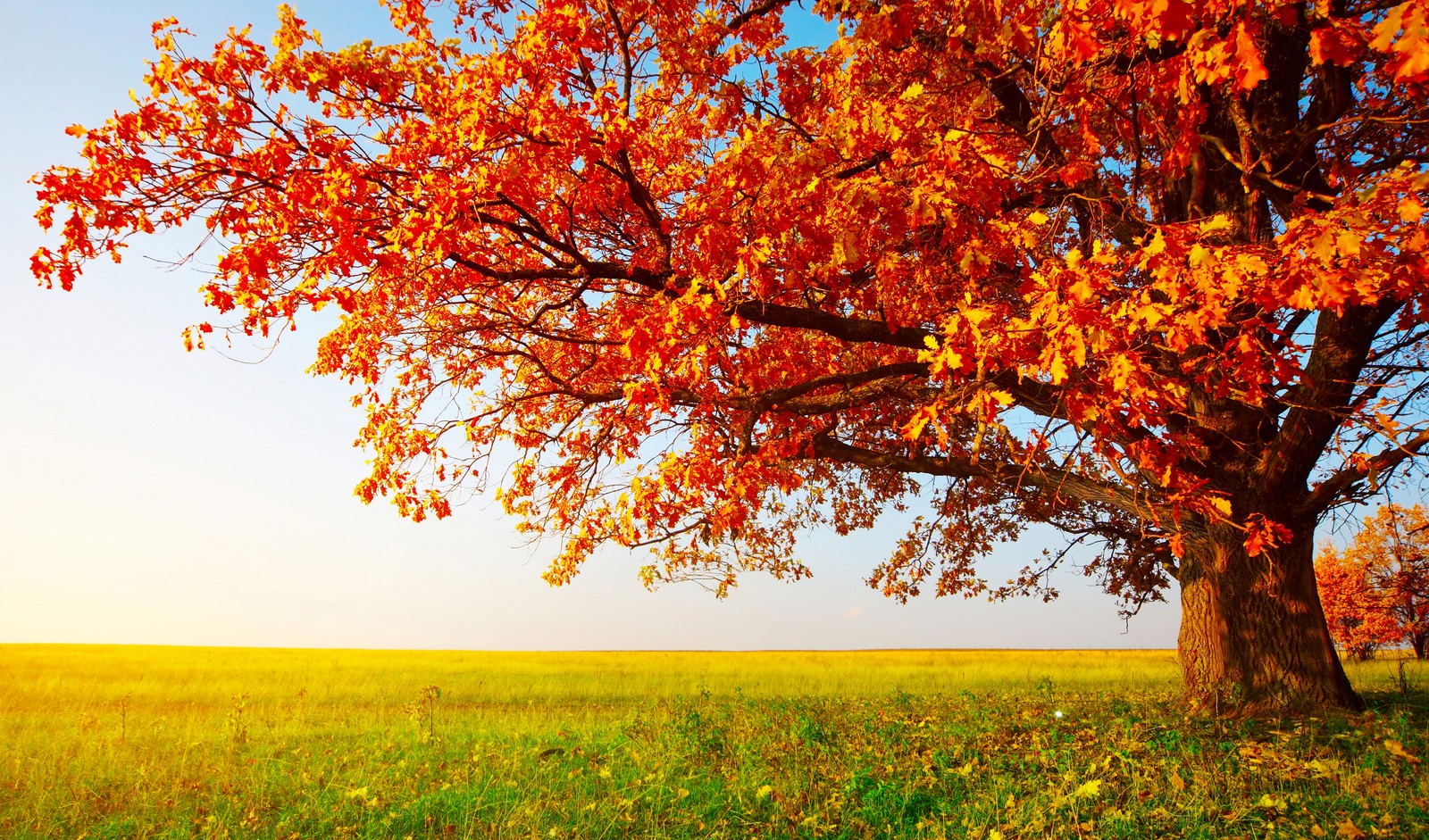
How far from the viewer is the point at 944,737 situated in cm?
928

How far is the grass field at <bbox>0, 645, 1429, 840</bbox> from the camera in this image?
20.6 ft

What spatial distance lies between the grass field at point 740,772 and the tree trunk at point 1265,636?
2.04 ft

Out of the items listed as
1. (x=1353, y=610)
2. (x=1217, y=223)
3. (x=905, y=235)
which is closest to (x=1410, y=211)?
(x=1217, y=223)

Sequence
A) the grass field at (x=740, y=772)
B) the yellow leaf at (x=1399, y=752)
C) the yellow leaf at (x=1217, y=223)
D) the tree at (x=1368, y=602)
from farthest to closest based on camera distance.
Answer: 1. the tree at (x=1368, y=602)
2. the yellow leaf at (x=1399, y=752)
3. the grass field at (x=740, y=772)
4. the yellow leaf at (x=1217, y=223)

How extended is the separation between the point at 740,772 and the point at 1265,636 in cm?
833

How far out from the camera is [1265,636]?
11062 mm

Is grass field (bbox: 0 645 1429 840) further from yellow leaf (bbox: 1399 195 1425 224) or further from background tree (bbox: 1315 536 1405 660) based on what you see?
background tree (bbox: 1315 536 1405 660)

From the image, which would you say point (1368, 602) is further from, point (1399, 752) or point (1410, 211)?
point (1410, 211)

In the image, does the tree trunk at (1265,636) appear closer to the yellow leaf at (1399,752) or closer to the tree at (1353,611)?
the yellow leaf at (1399,752)

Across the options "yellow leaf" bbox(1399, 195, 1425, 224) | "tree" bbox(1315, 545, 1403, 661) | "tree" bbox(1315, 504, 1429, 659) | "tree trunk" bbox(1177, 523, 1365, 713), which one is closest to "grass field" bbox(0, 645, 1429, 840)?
"tree trunk" bbox(1177, 523, 1365, 713)

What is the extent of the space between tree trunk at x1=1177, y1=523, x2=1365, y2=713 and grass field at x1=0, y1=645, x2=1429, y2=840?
623 millimetres

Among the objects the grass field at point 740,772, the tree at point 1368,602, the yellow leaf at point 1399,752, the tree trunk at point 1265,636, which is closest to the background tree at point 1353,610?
the tree at point 1368,602

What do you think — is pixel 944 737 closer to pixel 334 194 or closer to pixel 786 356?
pixel 786 356

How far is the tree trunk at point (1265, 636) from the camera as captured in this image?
1080 centimetres
